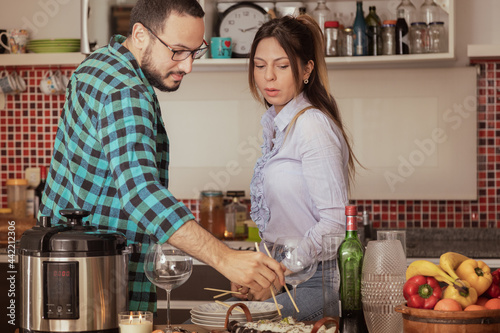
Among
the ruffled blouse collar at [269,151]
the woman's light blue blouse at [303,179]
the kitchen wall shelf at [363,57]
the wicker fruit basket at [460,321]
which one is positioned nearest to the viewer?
the wicker fruit basket at [460,321]

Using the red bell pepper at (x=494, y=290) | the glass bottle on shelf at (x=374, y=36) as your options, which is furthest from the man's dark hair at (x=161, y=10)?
the glass bottle on shelf at (x=374, y=36)

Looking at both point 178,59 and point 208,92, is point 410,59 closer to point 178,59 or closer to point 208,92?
point 208,92

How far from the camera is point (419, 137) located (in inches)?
140

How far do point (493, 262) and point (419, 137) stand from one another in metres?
0.83

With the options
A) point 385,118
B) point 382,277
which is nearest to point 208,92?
point 385,118

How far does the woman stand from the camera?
195cm

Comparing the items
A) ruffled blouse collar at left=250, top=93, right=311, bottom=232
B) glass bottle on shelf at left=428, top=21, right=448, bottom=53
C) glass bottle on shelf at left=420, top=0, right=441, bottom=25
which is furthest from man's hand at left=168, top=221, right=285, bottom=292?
glass bottle on shelf at left=420, top=0, right=441, bottom=25

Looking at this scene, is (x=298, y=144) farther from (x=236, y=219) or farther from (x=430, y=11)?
(x=430, y=11)

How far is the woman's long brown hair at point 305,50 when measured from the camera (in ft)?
7.04

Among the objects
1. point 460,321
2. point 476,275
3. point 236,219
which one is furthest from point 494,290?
point 236,219

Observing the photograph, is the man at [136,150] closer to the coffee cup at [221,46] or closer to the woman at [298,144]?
the woman at [298,144]

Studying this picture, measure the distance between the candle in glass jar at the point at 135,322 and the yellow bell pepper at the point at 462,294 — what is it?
588 millimetres

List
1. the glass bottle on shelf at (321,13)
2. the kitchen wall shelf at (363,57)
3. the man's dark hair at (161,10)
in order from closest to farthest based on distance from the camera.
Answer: the man's dark hair at (161,10), the kitchen wall shelf at (363,57), the glass bottle on shelf at (321,13)

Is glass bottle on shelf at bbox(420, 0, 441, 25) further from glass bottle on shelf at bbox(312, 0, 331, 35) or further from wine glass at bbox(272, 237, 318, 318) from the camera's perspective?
wine glass at bbox(272, 237, 318, 318)
